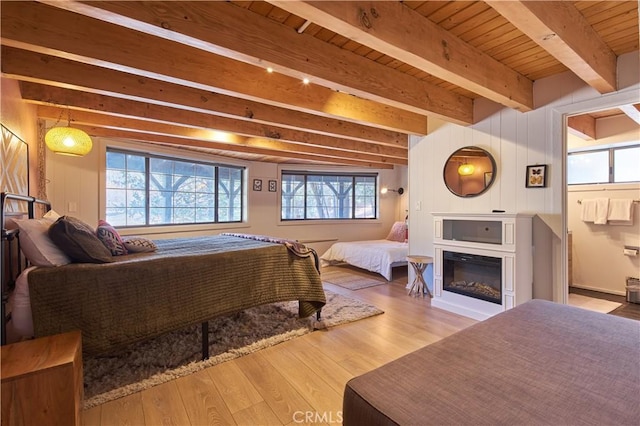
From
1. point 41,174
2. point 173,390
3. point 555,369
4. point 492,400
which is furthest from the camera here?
point 41,174

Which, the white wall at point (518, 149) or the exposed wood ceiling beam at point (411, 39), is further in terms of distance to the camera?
the white wall at point (518, 149)

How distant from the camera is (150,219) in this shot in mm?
4551

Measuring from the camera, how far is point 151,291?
1909 mm

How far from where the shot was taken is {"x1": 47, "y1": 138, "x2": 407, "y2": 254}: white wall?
3.64 metres

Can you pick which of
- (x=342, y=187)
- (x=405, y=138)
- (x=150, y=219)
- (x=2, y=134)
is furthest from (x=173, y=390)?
(x=342, y=187)

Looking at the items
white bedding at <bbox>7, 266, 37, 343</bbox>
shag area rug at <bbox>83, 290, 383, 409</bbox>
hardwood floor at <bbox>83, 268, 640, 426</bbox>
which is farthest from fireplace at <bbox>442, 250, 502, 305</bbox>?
white bedding at <bbox>7, 266, 37, 343</bbox>

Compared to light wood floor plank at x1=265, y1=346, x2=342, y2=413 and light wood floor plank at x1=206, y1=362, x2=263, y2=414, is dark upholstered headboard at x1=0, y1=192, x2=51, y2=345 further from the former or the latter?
light wood floor plank at x1=265, y1=346, x2=342, y2=413

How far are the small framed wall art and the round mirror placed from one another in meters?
0.34

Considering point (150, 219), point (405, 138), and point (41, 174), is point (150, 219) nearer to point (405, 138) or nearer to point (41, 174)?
point (41, 174)

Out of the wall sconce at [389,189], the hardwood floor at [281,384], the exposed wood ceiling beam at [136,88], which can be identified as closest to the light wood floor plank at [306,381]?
the hardwood floor at [281,384]

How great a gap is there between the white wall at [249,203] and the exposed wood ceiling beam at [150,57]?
2504 mm

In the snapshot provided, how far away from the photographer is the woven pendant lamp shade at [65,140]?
8.30 feet

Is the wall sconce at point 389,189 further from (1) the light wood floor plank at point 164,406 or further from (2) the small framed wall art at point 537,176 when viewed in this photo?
(1) the light wood floor plank at point 164,406

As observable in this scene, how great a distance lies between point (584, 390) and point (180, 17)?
2248mm
